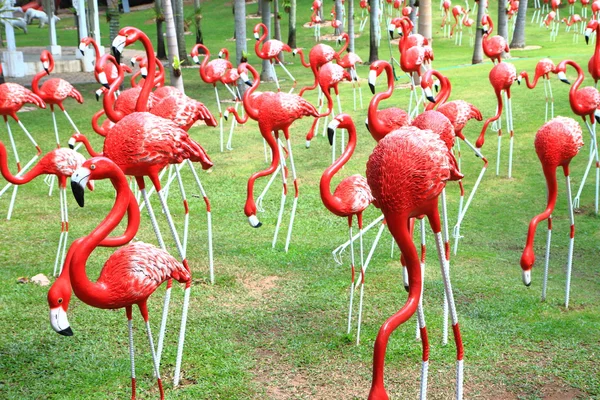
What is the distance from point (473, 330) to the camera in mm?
5051

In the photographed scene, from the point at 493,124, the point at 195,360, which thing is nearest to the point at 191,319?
the point at 195,360

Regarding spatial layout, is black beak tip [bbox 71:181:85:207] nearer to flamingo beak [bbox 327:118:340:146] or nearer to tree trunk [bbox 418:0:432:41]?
flamingo beak [bbox 327:118:340:146]

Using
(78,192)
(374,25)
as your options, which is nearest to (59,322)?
(78,192)

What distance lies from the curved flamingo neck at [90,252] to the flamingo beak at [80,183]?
239mm

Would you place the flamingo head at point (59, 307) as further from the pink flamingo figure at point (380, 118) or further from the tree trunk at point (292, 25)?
the tree trunk at point (292, 25)

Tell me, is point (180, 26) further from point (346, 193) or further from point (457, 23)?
point (346, 193)

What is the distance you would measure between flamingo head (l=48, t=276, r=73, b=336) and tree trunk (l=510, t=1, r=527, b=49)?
19476 millimetres

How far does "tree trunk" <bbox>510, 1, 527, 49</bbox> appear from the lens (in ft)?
66.2

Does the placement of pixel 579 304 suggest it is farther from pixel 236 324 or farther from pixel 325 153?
pixel 325 153

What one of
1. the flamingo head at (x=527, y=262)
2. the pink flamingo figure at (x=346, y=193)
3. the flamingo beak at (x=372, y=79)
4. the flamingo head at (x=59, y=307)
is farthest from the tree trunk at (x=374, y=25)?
the flamingo head at (x=59, y=307)

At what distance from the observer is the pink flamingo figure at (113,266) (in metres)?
3.34

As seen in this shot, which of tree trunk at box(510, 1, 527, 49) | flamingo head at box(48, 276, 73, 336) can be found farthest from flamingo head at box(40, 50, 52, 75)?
tree trunk at box(510, 1, 527, 49)

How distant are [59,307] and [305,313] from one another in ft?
7.99

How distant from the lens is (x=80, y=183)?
3.22 metres
